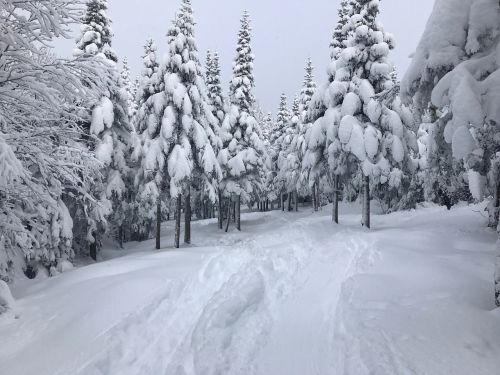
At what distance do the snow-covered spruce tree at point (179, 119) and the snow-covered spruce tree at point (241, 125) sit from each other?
8.39 meters

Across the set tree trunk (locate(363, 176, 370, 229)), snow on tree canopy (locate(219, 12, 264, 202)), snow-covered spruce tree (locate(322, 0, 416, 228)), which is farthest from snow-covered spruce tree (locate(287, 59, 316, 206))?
tree trunk (locate(363, 176, 370, 229))

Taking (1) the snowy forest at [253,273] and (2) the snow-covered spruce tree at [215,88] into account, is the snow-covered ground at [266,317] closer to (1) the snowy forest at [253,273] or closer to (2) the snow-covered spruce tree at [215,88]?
(1) the snowy forest at [253,273]

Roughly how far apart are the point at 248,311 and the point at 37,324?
456 cm

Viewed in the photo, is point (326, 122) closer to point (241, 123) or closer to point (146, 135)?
point (146, 135)

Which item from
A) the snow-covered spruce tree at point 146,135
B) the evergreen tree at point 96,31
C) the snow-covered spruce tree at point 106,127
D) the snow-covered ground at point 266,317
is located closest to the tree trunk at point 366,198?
the snow-covered ground at point 266,317

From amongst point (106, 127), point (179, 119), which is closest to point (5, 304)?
point (106, 127)

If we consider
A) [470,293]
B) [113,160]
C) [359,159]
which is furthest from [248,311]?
[113,160]

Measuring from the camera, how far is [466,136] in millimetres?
5926

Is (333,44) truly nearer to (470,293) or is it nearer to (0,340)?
(470,293)

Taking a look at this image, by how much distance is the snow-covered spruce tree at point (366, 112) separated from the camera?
765 inches

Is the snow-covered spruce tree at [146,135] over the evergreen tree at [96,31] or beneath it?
beneath

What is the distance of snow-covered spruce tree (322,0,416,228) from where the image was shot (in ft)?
63.7

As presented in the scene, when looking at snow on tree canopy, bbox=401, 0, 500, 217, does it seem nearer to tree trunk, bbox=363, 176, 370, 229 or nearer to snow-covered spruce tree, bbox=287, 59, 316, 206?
tree trunk, bbox=363, 176, 370, 229

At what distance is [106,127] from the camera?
19969 mm
